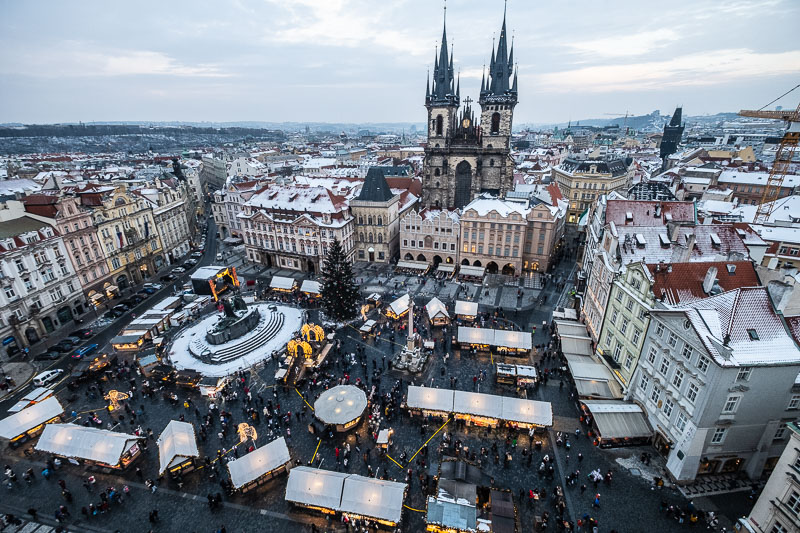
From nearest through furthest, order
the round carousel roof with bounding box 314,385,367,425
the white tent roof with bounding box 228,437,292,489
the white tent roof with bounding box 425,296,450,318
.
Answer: the white tent roof with bounding box 228,437,292,489 → the round carousel roof with bounding box 314,385,367,425 → the white tent roof with bounding box 425,296,450,318

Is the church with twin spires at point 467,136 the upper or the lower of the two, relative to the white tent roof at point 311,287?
upper

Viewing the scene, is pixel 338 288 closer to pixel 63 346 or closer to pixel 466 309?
pixel 466 309

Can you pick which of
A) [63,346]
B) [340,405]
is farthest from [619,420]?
[63,346]

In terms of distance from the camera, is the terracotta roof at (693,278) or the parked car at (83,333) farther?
the parked car at (83,333)

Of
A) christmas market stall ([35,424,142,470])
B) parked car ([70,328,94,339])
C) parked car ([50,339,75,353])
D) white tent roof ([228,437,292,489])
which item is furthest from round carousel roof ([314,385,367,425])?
parked car ([70,328,94,339])

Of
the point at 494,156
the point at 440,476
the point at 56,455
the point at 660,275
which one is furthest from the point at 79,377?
the point at 494,156

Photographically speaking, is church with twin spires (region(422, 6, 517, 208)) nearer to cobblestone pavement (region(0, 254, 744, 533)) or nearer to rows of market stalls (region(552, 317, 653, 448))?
rows of market stalls (region(552, 317, 653, 448))

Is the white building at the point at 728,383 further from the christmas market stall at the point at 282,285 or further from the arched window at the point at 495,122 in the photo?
the arched window at the point at 495,122

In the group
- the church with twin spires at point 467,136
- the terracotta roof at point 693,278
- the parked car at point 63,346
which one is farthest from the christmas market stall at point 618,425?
the parked car at point 63,346
